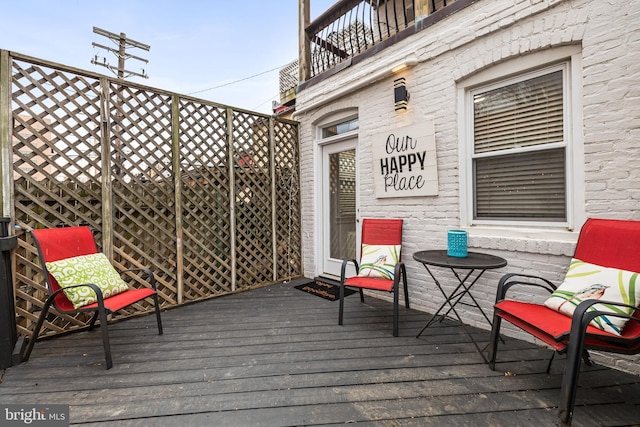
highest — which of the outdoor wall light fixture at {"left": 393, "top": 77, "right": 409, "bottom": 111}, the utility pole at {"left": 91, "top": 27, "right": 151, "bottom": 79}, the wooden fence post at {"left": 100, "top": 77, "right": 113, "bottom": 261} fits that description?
the utility pole at {"left": 91, "top": 27, "right": 151, "bottom": 79}

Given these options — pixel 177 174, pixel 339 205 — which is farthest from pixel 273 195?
pixel 177 174

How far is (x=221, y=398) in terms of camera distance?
5.30 feet

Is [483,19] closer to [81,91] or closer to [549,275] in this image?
[549,275]

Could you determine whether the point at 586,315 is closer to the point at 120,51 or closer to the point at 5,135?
the point at 5,135

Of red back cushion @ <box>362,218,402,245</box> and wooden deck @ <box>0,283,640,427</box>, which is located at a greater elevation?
red back cushion @ <box>362,218,402,245</box>

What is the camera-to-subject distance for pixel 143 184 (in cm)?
302

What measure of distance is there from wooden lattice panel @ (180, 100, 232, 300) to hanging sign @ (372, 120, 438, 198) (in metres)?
1.95

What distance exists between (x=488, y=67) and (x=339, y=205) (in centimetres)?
236

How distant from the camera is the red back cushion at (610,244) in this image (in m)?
1.63

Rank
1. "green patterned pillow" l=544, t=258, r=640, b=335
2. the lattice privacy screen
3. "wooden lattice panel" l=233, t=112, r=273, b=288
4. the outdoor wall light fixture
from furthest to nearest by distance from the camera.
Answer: "wooden lattice panel" l=233, t=112, r=273, b=288 < the outdoor wall light fixture < the lattice privacy screen < "green patterned pillow" l=544, t=258, r=640, b=335

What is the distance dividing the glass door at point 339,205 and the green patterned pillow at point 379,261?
2.74 feet

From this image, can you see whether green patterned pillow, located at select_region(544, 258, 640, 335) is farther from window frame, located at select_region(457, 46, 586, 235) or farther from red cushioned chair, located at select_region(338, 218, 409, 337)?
red cushioned chair, located at select_region(338, 218, 409, 337)

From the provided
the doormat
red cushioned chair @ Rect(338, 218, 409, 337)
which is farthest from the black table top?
the doormat

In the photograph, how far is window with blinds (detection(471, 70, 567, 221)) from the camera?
87.9 inches
